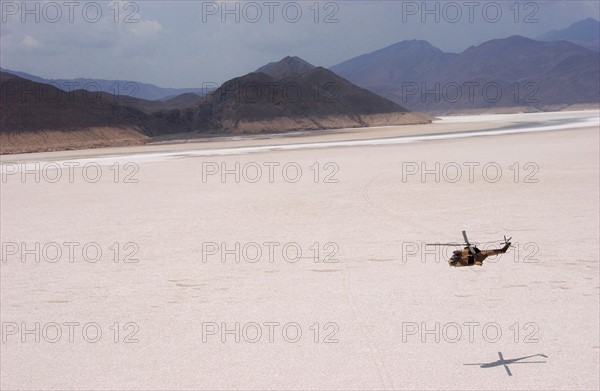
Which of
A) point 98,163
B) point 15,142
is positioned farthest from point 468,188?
point 15,142

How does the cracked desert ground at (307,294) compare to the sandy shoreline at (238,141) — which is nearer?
the cracked desert ground at (307,294)

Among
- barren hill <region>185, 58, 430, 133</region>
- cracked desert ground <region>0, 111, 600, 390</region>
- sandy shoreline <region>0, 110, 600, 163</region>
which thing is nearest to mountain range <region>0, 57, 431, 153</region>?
barren hill <region>185, 58, 430, 133</region>

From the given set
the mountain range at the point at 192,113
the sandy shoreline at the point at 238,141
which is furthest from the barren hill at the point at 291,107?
the sandy shoreline at the point at 238,141

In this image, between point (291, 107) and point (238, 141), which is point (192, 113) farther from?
point (238, 141)

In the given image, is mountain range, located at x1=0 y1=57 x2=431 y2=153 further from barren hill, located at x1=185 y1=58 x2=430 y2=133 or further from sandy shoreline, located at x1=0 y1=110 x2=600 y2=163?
sandy shoreline, located at x1=0 y1=110 x2=600 y2=163

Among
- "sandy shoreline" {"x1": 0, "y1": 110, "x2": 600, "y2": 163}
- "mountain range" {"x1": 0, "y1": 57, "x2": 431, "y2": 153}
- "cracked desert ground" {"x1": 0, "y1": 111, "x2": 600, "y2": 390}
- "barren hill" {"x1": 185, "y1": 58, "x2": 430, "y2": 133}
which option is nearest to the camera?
"cracked desert ground" {"x1": 0, "y1": 111, "x2": 600, "y2": 390}

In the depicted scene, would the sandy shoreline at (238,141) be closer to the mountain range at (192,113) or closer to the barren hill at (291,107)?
the mountain range at (192,113)

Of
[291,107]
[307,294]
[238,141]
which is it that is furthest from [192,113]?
[307,294]

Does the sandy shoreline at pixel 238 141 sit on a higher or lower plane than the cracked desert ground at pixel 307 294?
higher

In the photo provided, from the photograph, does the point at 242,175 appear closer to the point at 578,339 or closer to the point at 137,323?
the point at 137,323
